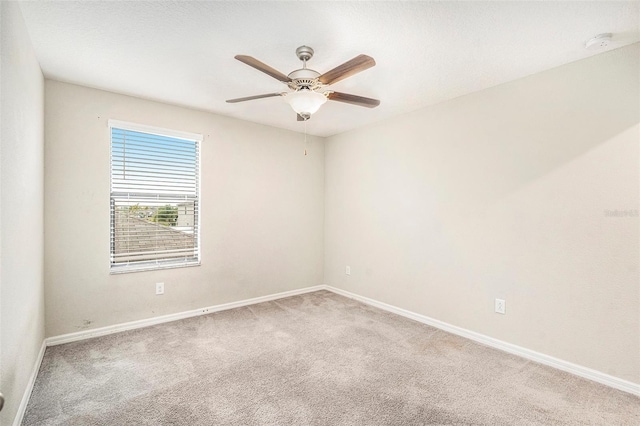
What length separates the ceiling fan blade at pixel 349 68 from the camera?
1796mm

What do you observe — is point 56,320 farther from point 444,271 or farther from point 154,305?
point 444,271

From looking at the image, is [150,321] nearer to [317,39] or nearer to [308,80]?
[308,80]

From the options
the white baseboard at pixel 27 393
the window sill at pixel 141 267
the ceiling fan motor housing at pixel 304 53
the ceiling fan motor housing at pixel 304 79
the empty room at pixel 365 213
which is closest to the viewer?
the white baseboard at pixel 27 393

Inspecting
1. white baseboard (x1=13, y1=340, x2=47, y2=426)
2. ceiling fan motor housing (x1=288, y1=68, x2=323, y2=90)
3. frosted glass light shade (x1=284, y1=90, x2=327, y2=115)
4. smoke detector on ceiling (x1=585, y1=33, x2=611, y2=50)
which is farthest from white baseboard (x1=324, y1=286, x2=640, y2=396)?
white baseboard (x1=13, y1=340, x2=47, y2=426)

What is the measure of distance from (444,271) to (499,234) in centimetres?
69

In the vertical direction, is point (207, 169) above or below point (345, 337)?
above

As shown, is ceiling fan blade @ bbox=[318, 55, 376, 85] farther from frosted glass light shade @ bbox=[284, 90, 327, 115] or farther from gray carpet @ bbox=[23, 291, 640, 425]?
gray carpet @ bbox=[23, 291, 640, 425]

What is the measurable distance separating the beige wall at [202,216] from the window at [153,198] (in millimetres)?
98

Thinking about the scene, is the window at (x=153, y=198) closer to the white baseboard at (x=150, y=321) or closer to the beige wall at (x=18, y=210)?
the white baseboard at (x=150, y=321)

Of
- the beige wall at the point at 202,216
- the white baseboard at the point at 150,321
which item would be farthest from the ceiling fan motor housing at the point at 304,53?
the white baseboard at the point at 150,321

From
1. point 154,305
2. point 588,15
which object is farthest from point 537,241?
point 154,305

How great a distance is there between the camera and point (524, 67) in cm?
250

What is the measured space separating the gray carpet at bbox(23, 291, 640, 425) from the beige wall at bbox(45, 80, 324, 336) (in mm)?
440

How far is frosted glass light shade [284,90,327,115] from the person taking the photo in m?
2.12
